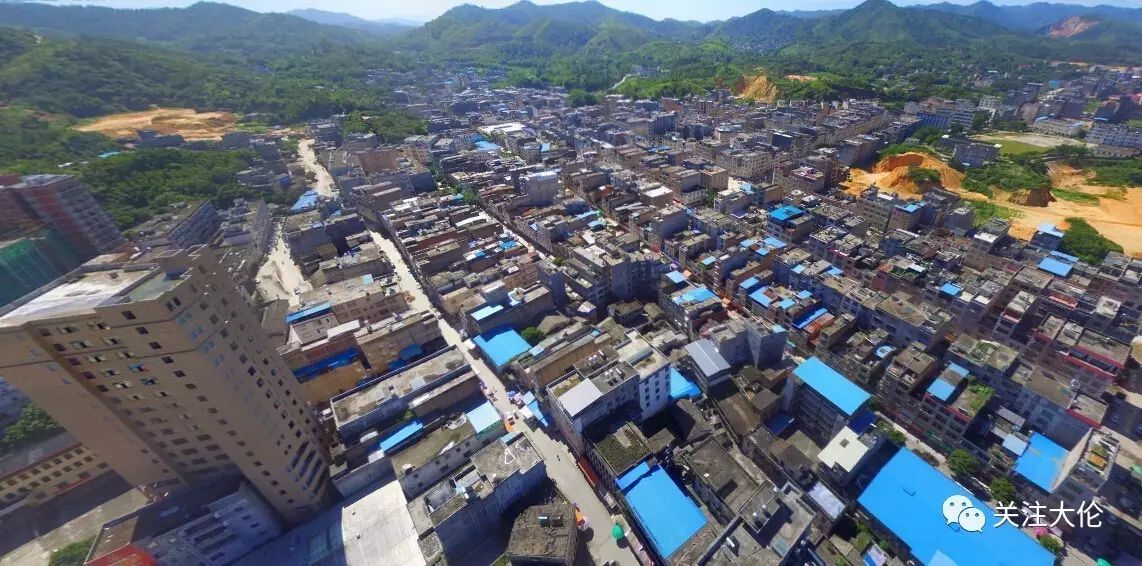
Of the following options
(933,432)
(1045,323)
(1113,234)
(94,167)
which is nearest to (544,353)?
(933,432)

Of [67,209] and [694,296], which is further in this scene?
[67,209]

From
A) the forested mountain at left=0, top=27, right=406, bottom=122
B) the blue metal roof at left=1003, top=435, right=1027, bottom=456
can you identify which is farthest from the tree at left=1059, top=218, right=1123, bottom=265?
the forested mountain at left=0, top=27, right=406, bottom=122

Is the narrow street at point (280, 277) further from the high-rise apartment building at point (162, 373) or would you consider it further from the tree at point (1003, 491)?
the tree at point (1003, 491)

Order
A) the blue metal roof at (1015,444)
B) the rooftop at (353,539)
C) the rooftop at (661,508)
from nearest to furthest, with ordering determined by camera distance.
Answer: the rooftop at (661,508) → the rooftop at (353,539) → the blue metal roof at (1015,444)

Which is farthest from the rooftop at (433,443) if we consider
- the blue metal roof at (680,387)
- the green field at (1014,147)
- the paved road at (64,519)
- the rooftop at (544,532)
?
the green field at (1014,147)

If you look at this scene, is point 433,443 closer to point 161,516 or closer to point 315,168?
point 161,516

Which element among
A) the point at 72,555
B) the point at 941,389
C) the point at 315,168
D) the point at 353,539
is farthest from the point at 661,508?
the point at 315,168
